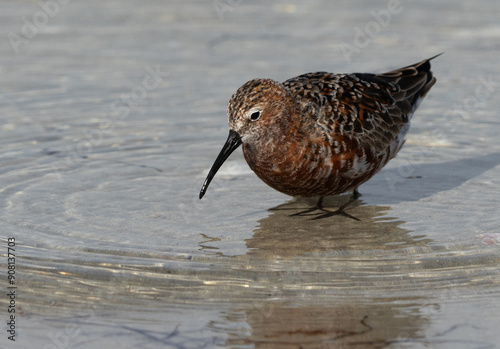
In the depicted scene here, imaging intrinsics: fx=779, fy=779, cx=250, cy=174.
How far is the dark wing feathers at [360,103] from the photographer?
8742mm

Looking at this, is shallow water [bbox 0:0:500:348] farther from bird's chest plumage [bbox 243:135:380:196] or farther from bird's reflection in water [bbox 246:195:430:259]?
bird's chest plumage [bbox 243:135:380:196]

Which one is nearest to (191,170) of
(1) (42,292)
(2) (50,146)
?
(2) (50,146)

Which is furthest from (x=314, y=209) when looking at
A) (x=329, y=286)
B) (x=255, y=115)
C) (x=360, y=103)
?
(x=329, y=286)

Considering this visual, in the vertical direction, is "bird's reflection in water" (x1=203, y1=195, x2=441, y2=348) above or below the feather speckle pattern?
below

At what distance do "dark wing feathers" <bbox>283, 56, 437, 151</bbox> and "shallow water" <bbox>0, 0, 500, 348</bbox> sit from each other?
882 mm

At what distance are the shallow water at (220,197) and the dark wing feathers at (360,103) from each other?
2.89 feet

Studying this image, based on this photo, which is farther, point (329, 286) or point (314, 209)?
point (314, 209)

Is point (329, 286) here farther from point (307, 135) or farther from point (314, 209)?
point (314, 209)

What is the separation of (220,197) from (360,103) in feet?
6.65

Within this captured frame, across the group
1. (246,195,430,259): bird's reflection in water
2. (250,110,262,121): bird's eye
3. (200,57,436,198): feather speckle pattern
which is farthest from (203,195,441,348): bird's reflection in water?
(250,110,262,121): bird's eye

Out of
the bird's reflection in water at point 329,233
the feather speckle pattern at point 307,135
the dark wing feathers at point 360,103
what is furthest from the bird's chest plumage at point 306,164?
the bird's reflection in water at point 329,233

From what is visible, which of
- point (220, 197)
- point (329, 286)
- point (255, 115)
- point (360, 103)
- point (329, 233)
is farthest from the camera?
point (220, 197)

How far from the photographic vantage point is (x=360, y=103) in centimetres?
930

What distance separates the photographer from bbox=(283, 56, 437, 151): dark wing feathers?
8742 mm
